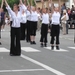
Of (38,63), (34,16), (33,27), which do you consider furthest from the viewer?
(33,27)

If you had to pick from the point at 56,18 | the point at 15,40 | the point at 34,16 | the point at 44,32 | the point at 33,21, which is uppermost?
the point at 34,16

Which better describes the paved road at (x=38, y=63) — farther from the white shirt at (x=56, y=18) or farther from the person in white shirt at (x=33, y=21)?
the person in white shirt at (x=33, y=21)

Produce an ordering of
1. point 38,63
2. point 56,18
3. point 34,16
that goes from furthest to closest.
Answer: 1. point 34,16
2. point 56,18
3. point 38,63

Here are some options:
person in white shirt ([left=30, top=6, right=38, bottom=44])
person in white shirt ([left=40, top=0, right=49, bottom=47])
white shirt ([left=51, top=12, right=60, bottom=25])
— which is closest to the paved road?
white shirt ([left=51, top=12, right=60, bottom=25])

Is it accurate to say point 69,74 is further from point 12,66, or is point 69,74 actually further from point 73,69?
point 12,66

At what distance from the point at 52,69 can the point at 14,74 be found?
156cm

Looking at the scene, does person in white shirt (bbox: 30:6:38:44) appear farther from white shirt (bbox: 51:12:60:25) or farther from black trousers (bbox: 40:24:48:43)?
white shirt (bbox: 51:12:60:25)

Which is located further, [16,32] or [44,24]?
[44,24]

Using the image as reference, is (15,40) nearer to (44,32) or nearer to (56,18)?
(56,18)

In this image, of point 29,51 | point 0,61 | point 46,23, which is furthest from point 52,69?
point 46,23

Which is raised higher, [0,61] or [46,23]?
[46,23]

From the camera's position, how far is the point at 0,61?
14.4 m

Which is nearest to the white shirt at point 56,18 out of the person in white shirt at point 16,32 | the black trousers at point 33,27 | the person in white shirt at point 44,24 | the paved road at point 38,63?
the paved road at point 38,63

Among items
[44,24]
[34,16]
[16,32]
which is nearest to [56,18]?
[44,24]
